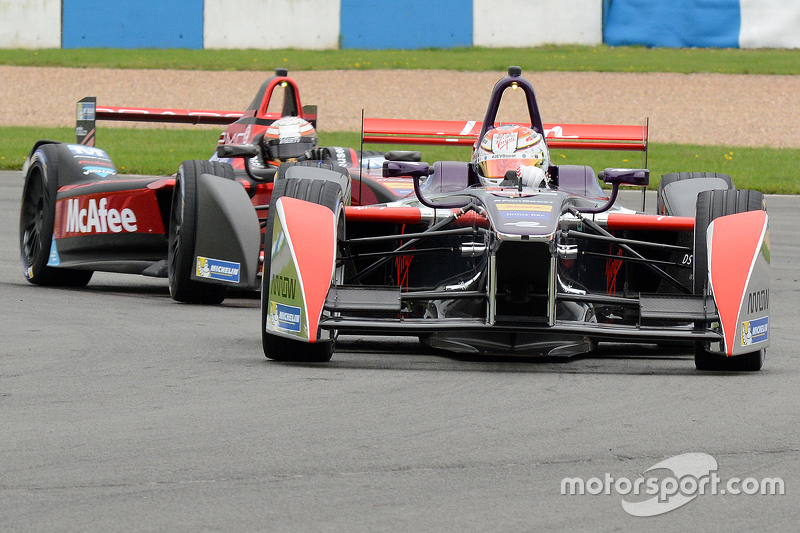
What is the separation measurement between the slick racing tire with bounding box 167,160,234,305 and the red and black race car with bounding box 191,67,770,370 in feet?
3.99

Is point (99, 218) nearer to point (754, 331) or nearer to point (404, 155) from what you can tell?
point (404, 155)

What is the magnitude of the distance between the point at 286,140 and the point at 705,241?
477cm

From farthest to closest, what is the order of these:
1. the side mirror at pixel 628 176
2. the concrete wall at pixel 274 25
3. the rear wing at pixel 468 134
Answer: the concrete wall at pixel 274 25 < the rear wing at pixel 468 134 < the side mirror at pixel 628 176

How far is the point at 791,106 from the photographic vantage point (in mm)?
28734

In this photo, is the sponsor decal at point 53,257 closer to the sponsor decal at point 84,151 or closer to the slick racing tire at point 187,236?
the sponsor decal at point 84,151

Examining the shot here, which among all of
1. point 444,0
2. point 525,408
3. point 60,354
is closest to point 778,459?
point 525,408

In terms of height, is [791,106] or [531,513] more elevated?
[791,106]

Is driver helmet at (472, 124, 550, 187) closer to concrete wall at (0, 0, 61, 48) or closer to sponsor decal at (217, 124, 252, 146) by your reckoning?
sponsor decal at (217, 124, 252, 146)

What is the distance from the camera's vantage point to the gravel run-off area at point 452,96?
26750 millimetres

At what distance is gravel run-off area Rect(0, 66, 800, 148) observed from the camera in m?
26.8

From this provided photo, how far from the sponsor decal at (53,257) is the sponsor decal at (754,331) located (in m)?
5.65

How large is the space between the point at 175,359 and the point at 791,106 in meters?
24.4

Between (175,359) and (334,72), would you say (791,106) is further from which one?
(175,359)

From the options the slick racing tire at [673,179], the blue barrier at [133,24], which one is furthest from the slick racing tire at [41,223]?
the blue barrier at [133,24]
